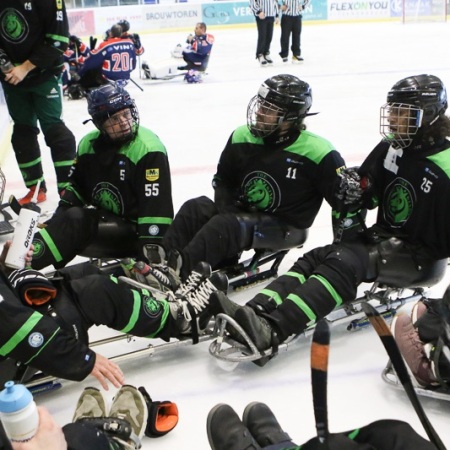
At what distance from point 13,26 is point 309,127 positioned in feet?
9.62

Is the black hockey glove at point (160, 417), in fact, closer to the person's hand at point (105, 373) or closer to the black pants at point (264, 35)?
the person's hand at point (105, 373)

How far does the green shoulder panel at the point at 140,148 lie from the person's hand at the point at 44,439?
165 centimetres

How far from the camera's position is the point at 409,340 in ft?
7.19

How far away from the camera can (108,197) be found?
9.81 feet

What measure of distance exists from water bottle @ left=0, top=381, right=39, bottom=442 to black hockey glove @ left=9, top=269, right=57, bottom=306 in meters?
0.77

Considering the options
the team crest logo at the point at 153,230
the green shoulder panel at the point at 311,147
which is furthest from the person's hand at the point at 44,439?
the green shoulder panel at the point at 311,147

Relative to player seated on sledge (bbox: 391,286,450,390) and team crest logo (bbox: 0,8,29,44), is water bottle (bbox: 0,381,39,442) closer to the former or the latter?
player seated on sledge (bbox: 391,286,450,390)

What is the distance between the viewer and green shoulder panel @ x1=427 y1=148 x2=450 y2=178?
8.07 ft

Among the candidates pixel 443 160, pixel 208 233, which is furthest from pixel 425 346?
pixel 208 233

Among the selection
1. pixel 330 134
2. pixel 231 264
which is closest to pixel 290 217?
pixel 231 264

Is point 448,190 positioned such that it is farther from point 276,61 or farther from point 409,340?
point 276,61

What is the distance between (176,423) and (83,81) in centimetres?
638

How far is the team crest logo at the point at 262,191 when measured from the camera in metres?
A: 2.89

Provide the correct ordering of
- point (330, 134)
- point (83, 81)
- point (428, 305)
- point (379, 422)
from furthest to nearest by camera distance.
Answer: point (83, 81)
point (330, 134)
point (428, 305)
point (379, 422)
